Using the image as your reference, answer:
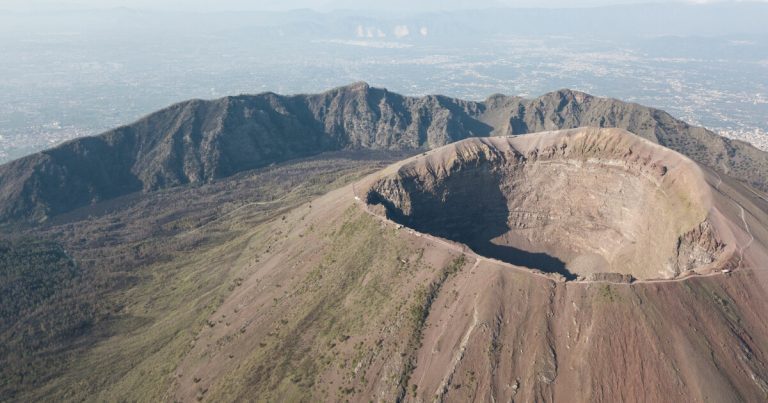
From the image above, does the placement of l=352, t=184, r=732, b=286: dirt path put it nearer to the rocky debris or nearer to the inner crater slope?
the inner crater slope

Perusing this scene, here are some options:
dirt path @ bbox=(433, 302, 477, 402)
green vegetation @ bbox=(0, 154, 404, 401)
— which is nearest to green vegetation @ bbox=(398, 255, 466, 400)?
dirt path @ bbox=(433, 302, 477, 402)

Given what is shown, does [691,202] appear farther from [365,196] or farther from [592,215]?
[365,196]

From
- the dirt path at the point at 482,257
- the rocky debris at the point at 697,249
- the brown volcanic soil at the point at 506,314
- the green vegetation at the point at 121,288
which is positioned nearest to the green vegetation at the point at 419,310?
the brown volcanic soil at the point at 506,314

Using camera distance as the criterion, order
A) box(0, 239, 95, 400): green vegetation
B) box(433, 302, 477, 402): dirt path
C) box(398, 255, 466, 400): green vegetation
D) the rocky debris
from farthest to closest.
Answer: box(0, 239, 95, 400): green vegetation < the rocky debris < box(398, 255, 466, 400): green vegetation < box(433, 302, 477, 402): dirt path

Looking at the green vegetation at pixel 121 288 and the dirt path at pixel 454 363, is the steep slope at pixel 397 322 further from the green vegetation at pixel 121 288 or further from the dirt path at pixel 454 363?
the green vegetation at pixel 121 288

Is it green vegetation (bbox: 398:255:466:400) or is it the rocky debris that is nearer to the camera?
green vegetation (bbox: 398:255:466:400)
